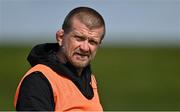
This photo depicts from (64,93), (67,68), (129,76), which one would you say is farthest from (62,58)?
(129,76)

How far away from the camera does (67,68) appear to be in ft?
17.8

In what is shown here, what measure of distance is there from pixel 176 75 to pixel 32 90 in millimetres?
14586

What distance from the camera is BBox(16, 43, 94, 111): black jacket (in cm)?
506

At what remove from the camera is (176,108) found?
15.5 m

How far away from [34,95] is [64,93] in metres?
0.27

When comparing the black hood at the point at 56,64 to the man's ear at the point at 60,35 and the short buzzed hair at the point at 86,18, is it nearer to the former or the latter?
the man's ear at the point at 60,35

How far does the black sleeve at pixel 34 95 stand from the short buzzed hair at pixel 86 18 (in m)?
0.48

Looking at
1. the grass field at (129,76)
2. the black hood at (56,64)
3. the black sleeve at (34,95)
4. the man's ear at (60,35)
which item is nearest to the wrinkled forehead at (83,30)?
the man's ear at (60,35)

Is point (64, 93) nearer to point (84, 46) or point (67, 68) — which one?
point (67, 68)

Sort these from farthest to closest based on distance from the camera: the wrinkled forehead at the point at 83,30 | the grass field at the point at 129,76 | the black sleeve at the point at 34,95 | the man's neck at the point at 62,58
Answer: the grass field at the point at 129,76, the man's neck at the point at 62,58, the wrinkled forehead at the point at 83,30, the black sleeve at the point at 34,95

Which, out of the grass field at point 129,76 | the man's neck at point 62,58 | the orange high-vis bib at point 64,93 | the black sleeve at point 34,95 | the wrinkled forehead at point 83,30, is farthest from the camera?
the grass field at point 129,76

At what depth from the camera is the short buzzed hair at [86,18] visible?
5379 millimetres

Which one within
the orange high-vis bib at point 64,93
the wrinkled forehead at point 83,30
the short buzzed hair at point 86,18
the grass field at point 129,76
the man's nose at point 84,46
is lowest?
the grass field at point 129,76

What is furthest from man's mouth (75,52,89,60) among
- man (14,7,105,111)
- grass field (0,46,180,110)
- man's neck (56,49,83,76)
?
grass field (0,46,180,110)
